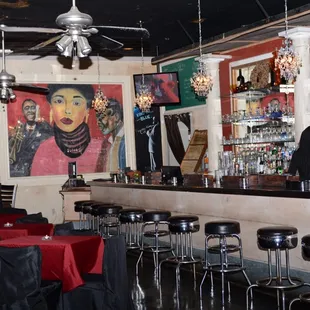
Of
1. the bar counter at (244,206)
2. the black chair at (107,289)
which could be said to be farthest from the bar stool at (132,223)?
the black chair at (107,289)

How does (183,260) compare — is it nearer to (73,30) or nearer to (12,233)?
(12,233)

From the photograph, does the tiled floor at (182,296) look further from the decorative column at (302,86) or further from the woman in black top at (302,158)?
the decorative column at (302,86)

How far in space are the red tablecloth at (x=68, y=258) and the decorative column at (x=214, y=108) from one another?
16.3 feet

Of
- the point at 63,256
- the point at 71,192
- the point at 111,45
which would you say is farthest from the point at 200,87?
the point at 63,256

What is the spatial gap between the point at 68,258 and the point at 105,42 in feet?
8.93

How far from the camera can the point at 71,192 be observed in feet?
34.4

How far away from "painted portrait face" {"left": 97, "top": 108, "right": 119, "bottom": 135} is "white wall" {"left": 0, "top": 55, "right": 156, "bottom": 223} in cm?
23

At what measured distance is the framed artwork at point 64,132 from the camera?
11602 millimetres

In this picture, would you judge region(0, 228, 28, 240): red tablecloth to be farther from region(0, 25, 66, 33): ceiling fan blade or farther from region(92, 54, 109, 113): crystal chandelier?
region(92, 54, 109, 113): crystal chandelier

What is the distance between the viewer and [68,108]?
12.0 metres

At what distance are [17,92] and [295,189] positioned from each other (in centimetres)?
714

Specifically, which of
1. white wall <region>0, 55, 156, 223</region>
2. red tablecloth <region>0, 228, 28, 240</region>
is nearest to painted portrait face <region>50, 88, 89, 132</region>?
white wall <region>0, 55, 156, 223</region>

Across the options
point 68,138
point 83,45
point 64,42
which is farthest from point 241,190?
point 68,138

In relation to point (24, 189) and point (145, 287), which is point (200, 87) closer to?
point (145, 287)
